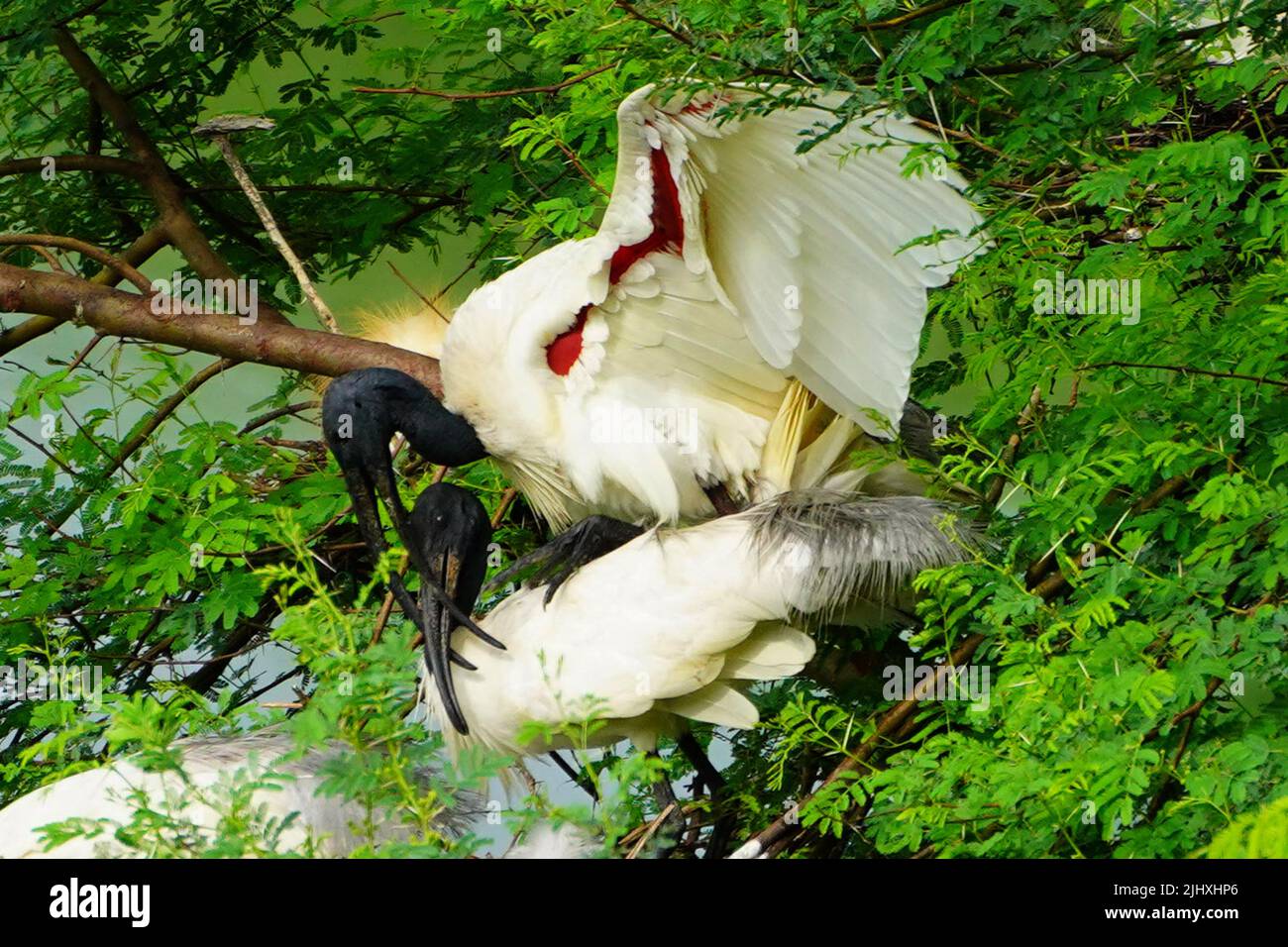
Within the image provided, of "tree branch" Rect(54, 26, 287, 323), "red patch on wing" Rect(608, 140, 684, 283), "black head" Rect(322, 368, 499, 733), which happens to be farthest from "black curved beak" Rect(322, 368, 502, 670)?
"tree branch" Rect(54, 26, 287, 323)

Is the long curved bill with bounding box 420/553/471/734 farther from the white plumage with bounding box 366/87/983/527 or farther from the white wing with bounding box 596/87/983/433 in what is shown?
the white wing with bounding box 596/87/983/433

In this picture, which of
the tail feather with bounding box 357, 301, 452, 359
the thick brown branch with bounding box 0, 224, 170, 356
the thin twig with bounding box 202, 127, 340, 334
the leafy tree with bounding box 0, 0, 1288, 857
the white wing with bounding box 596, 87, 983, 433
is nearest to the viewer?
the leafy tree with bounding box 0, 0, 1288, 857

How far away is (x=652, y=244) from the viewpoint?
301 centimetres

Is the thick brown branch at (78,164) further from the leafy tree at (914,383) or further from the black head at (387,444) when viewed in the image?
the black head at (387,444)

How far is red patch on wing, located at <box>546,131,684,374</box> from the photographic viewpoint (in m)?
2.88

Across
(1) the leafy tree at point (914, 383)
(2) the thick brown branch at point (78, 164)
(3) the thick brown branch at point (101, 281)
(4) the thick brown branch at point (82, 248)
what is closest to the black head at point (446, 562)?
(1) the leafy tree at point (914, 383)

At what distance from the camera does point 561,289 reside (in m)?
3.05

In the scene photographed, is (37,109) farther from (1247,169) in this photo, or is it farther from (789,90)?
(1247,169)

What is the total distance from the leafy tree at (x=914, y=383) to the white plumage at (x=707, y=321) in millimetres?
134

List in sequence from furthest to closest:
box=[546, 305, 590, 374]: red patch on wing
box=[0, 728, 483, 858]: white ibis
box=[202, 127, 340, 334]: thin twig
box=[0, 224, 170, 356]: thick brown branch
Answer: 1. box=[0, 224, 170, 356]: thick brown branch
2. box=[202, 127, 340, 334]: thin twig
3. box=[546, 305, 590, 374]: red patch on wing
4. box=[0, 728, 483, 858]: white ibis

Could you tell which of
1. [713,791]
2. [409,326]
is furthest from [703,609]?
[409,326]

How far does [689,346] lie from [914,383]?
0.43m

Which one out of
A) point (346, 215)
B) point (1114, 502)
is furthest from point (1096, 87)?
point (346, 215)

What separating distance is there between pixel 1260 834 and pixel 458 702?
1.61 metres
